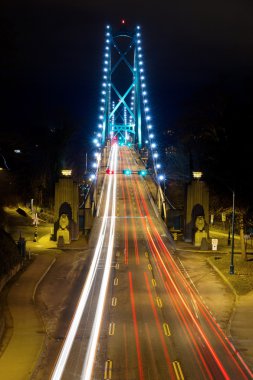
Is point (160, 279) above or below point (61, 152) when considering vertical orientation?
below

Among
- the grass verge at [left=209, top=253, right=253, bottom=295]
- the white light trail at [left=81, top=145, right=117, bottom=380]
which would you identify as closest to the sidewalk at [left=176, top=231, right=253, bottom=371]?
the grass verge at [left=209, top=253, right=253, bottom=295]

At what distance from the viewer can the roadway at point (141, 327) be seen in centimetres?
1972

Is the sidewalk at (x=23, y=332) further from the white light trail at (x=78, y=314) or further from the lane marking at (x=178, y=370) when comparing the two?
the lane marking at (x=178, y=370)

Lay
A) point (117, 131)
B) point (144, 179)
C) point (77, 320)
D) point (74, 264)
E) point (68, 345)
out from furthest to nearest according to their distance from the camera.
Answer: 1. point (117, 131)
2. point (144, 179)
3. point (74, 264)
4. point (77, 320)
5. point (68, 345)

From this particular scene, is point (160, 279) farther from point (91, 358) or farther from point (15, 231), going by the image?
point (15, 231)

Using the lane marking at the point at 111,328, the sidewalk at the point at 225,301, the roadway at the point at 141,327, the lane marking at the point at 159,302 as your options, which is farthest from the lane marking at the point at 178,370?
the lane marking at the point at 159,302

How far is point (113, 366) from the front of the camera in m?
20.0

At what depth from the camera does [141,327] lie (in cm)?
2506

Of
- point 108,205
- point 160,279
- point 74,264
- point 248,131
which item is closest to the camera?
point 160,279

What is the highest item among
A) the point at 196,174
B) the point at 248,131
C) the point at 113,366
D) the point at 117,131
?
the point at 117,131

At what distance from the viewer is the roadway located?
1972 cm

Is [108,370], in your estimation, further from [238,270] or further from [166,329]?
[238,270]

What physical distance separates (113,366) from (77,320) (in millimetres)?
6411

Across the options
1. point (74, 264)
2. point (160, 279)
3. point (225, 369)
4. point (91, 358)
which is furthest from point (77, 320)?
point (74, 264)
